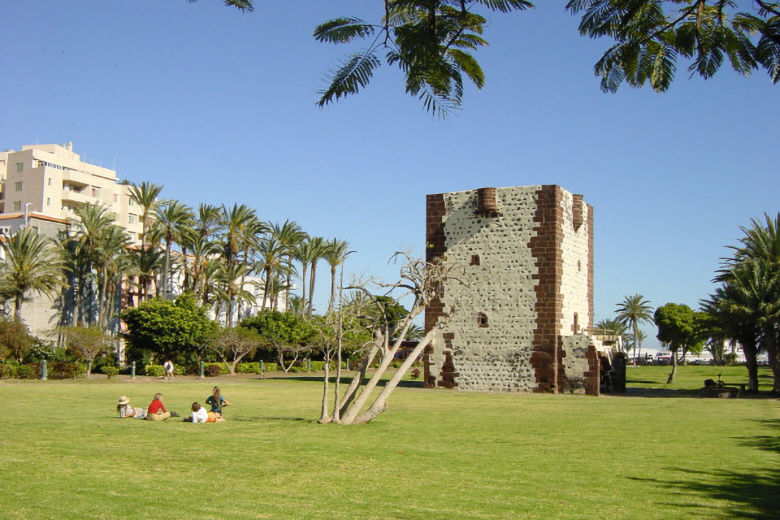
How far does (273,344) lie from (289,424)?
35815mm

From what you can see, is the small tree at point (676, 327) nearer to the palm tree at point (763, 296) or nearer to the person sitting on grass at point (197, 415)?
the palm tree at point (763, 296)

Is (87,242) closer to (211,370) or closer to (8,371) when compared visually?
(211,370)

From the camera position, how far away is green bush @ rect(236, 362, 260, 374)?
50250 millimetres

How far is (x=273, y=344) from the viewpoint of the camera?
2085 inches

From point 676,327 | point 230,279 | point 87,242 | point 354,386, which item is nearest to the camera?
point 354,386

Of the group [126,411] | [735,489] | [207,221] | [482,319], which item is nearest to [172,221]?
[207,221]

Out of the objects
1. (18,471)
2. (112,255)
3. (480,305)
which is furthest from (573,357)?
(112,255)

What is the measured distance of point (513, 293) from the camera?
33.3 meters

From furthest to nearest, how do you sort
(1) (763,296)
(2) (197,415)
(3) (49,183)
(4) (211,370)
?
(3) (49,183), (4) (211,370), (1) (763,296), (2) (197,415)

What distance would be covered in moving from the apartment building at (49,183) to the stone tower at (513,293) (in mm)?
46372

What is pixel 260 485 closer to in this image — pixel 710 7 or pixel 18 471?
pixel 18 471

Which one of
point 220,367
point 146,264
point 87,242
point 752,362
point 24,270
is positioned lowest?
point 220,367

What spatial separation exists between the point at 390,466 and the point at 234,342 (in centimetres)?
3807

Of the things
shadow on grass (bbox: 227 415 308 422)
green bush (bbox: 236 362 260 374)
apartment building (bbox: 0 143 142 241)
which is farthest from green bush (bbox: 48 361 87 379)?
apartment building (bbox: 0 143 142 241)
